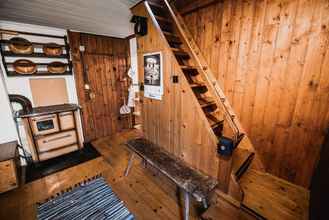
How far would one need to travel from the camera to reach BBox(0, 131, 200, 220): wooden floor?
1661 millimetres

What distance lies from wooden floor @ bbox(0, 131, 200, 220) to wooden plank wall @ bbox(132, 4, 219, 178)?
0.54 meters

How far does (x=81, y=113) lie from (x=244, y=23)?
12.0ft

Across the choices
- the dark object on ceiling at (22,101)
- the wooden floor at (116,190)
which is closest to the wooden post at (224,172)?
the wooden floor at (116,190)

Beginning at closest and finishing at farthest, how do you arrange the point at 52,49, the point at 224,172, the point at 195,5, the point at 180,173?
1. the point at 224,172
2. the point at 180,173
3. the point at 195,5
4. the point at 52,49

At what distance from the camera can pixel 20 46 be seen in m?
2.50

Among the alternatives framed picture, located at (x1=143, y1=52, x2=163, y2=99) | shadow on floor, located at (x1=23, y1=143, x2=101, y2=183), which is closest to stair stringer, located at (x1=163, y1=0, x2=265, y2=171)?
framed picture, located at (x1=143, y1=52, x2=163, y2=99)

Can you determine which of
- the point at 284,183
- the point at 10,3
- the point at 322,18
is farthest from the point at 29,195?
the point at 322,18

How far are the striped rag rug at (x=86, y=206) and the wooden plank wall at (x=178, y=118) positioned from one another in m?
0.97

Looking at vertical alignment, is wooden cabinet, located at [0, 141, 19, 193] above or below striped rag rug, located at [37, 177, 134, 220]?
above

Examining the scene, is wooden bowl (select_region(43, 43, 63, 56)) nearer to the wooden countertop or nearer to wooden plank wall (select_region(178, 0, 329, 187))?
the wooden countertop

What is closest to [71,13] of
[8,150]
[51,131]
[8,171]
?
[51,131]

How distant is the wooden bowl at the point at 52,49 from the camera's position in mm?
2738

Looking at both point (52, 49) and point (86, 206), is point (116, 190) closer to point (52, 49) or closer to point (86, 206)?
point (86, 206)

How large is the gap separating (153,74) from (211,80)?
0.99 metres
